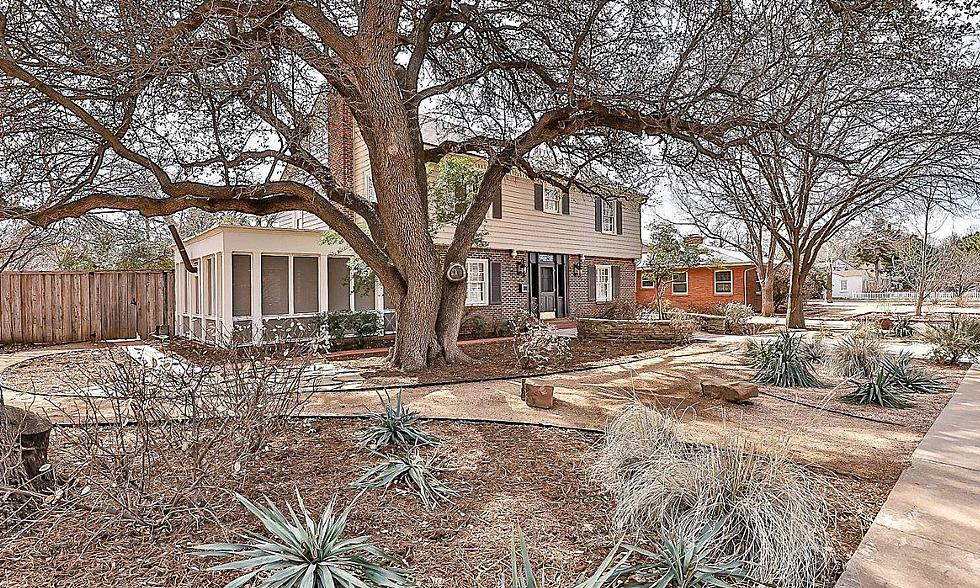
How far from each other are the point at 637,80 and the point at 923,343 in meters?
10.2

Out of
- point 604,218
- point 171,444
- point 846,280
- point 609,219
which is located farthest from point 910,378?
point 846,280

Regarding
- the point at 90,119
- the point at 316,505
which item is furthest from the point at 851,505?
the point at 90,119

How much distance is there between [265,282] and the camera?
484 inches

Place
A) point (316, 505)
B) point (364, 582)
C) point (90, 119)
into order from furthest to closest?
point (90, 119) → point (316, 505) → point (364, 582)

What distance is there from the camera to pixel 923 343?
496 inches

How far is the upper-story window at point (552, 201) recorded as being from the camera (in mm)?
18125

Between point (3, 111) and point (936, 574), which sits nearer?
point (936, 574)

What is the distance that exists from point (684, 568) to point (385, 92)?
20.8 ft

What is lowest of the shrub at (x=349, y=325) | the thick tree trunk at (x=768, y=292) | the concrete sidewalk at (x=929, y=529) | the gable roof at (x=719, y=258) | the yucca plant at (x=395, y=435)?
the concrete sidewalk at (x=929, y=529)

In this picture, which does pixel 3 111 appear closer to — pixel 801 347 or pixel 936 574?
pixel 936 574

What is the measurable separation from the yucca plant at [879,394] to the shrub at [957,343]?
12.3 ft

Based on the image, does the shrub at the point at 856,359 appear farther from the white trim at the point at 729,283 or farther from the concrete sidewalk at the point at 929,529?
the white trim at the point at 729,283

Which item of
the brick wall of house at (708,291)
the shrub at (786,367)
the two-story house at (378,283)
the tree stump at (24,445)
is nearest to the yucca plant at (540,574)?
the tree stump at (24,445)

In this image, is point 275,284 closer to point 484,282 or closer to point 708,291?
point 484,282
